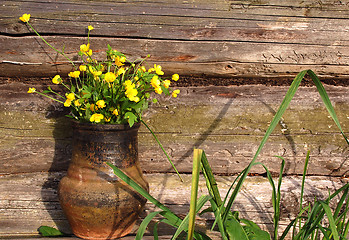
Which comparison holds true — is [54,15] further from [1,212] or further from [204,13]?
[1,212]

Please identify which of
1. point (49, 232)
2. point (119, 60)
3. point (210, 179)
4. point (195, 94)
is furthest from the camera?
point (195, 94)

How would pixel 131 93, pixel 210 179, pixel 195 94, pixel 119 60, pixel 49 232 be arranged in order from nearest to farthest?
pixel 210 179 < pixel 131 93 < pixel 119 60 < pixel 49 232 < pixel 195 94

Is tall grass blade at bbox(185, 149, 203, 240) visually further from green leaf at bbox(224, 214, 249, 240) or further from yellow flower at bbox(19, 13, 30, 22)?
yellow flower at bbox(19, 13, 30, 22)

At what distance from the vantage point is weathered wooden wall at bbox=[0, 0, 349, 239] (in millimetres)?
1418

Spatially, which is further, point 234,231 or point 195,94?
point 195,94

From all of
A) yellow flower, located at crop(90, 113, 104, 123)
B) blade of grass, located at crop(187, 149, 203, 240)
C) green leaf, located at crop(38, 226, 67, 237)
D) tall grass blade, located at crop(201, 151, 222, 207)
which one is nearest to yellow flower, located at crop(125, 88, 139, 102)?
yellow flower, located at crop(90, 113, 104, 123)

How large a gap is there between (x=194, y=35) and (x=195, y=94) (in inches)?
10.4

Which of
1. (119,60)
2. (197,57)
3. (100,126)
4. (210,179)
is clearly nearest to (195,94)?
(197,57)

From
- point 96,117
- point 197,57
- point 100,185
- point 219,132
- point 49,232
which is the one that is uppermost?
point 197,57

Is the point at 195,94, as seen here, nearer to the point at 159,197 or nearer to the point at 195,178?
the point at 159,197

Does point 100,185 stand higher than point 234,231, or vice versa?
point 100,185

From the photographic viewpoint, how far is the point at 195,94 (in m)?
1.51

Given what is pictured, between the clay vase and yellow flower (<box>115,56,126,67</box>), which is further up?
yellow flower (<box>115,56,126,67</box>)

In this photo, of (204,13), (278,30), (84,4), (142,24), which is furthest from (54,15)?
(278,30)
